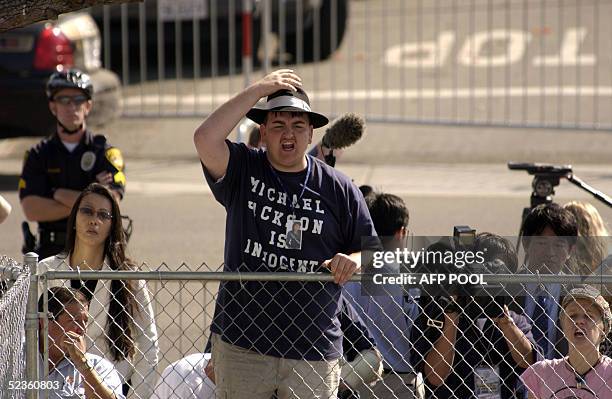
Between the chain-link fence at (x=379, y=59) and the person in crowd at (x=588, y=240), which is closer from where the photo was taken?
the person in crowd at (x=588, y=240)

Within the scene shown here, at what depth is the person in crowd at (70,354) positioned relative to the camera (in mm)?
4777

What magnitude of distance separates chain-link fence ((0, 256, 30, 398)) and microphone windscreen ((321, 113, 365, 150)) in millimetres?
2173

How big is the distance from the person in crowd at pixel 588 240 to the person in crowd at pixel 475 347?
53cm

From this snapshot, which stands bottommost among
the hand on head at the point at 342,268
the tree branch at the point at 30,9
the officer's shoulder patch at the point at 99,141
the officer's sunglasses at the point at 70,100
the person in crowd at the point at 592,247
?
the person in crowd at the point at 592,247

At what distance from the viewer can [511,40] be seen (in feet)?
52.1

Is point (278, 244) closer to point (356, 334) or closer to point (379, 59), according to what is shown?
point (356, 334)

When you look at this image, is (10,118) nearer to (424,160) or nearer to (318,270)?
(424,160)

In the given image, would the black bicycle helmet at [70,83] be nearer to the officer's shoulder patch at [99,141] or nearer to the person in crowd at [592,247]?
the officer's shoulder patch at [99,141]

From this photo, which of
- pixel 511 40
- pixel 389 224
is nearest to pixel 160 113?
pixel 511 40

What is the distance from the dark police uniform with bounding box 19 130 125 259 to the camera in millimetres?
6715

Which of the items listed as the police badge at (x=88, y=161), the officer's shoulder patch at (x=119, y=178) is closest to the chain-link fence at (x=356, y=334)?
the officer's shoulder patch at (x=119, y=178)

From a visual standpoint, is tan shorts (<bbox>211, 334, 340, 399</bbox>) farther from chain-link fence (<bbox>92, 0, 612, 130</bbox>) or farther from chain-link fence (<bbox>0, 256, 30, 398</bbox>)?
chain-link fence (<bbox>92, 0, 612, 130</bbox>)

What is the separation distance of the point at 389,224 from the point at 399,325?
57cm

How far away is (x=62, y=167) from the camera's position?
22.2 feet
